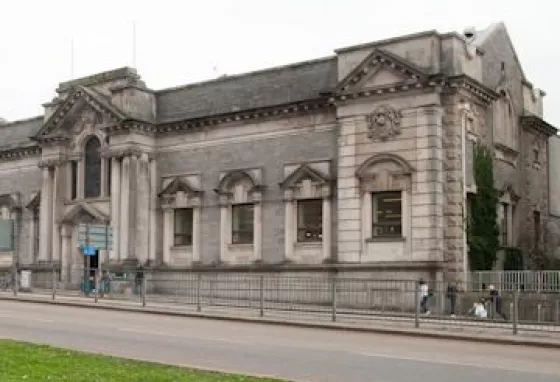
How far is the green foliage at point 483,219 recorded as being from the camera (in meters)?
30.8

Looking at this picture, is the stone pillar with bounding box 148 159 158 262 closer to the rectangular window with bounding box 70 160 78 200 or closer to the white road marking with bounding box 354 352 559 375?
the rectangular window with bounding box 70 160 78 200

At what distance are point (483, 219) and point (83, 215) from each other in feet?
64.7

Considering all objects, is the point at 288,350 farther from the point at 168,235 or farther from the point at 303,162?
the point at 168,235

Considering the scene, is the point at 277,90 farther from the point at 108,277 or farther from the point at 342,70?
the point at 108,277

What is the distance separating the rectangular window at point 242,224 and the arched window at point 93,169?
26.8 feet

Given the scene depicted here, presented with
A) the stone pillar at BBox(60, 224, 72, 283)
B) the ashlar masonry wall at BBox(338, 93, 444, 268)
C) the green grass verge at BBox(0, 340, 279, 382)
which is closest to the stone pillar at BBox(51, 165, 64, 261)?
the stone pillar at BBox(60, 224, 72, 283)

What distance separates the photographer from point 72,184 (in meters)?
41.9

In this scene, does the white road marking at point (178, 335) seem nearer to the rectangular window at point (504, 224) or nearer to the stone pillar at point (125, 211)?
the stone pillar at point (125, 211)

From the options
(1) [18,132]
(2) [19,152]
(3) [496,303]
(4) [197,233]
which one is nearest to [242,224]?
(4) [197,233]

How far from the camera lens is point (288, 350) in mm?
16562

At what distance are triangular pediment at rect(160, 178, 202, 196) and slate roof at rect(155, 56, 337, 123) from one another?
294 cm

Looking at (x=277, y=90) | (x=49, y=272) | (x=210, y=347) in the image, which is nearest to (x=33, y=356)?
(x=210, y=347)

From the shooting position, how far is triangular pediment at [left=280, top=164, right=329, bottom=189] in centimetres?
3278

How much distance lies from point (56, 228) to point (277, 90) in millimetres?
14587
